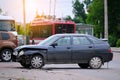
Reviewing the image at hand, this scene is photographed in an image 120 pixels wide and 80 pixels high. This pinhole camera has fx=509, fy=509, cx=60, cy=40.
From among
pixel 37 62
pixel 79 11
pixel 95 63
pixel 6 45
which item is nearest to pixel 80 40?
pixel 95 63

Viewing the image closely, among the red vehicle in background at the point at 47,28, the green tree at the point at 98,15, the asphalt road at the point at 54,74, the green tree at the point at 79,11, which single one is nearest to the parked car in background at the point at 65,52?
the asphalt road at the point at 54,74

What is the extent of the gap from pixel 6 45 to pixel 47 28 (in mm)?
16425

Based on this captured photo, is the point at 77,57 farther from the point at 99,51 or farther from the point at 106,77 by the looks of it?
the point at 106,77

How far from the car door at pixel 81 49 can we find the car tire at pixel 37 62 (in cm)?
150

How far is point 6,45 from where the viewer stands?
29.5 metres

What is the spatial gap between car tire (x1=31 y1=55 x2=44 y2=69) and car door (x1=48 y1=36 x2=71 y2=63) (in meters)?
0.41

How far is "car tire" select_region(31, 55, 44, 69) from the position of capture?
21938 mm

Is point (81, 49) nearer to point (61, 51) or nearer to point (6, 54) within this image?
point (61, 51)

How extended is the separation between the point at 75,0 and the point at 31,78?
11758cm

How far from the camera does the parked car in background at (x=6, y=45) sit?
96.8ft

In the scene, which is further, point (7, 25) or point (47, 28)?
point (47, 28)

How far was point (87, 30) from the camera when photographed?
2749 inches

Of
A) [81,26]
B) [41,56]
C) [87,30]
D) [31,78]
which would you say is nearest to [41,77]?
[31,78]

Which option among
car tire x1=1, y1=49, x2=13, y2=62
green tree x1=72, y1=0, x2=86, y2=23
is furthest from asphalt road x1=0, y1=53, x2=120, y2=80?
green tree x1=72, y1=0, x2=86, y2=23
